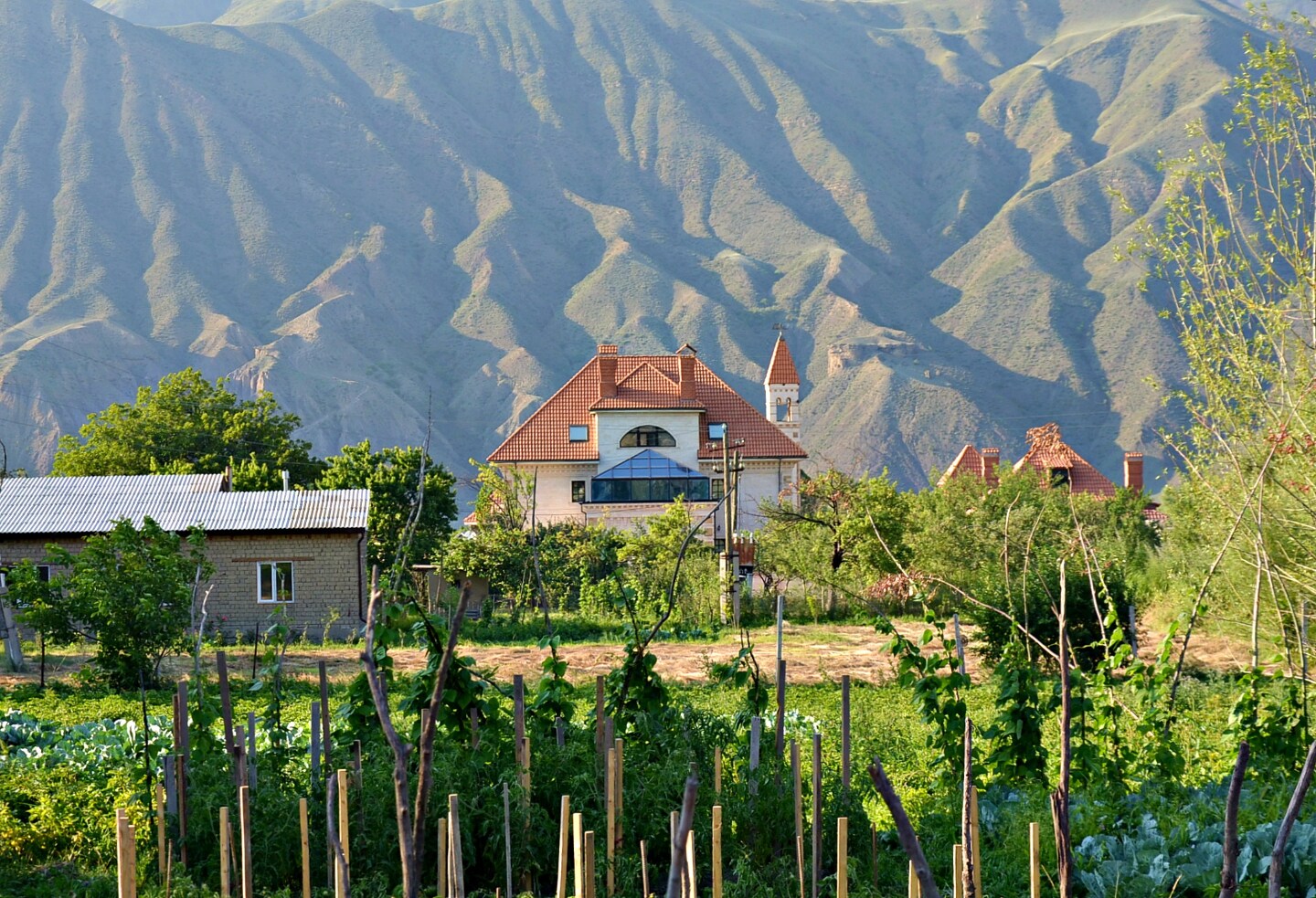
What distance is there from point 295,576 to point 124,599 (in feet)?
32.6

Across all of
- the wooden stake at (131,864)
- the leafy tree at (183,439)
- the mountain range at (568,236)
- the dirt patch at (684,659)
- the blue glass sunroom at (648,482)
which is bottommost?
the dirt patch at (684,659)

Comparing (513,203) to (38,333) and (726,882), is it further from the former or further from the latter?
(726,882)

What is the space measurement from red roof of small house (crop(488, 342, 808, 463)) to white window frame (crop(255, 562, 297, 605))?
78.0 ft

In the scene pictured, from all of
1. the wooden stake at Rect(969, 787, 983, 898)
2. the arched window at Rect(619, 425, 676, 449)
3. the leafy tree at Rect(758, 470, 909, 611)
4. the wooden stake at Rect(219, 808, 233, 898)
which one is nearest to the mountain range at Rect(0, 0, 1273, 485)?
the arched window at Rect(619, 425, 676, 449)

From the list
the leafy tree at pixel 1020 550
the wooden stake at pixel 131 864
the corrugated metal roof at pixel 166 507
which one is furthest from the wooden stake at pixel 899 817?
the corrugated metal roof at pixel 166 507

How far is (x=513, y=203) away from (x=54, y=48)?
233 ft

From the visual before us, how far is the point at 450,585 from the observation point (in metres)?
30.0

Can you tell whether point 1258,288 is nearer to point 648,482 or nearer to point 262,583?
point 262,583

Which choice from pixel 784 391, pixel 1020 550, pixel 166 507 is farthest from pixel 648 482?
pixel 1020 550

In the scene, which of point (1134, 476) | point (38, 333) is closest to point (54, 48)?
point (38, 333)

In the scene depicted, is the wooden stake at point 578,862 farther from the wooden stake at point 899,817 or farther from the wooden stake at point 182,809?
the wooden stake at point 182,809

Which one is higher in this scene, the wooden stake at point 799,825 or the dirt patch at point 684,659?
the wooden stake at point 799,825

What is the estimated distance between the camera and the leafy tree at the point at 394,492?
116ft

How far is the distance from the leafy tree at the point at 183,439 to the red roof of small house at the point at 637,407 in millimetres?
9245
